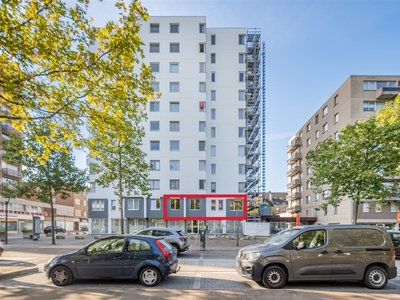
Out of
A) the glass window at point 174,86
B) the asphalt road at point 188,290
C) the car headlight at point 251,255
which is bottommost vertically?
the asphalt road at point 188,290

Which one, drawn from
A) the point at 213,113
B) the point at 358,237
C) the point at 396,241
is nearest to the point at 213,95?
the point at 213,113

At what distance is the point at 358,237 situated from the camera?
8.73 metres

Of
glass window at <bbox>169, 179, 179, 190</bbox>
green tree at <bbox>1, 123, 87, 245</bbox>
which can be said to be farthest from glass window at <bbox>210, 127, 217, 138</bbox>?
green tree at <bbox>1, 123, 87, 245</bbox>

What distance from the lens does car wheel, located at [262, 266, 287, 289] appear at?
27.0 ft

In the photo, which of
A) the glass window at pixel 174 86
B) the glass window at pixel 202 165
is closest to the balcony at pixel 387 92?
the glass window at pixel 202 165

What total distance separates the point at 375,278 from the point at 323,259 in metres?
1.62

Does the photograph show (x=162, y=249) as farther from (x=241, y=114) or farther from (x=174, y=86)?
(x=241, y=114)

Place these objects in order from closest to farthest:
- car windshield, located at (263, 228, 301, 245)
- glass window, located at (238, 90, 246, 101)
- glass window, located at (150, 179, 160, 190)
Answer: car windshield, located at (263, 228, 301, 245) < glass window, located at (150, 179, 160, 190) < glass window, located at (238, 90, 246, 101)

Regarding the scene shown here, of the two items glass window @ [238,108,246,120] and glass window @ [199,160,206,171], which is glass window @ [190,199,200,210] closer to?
glass window @ [199,160,206,171]

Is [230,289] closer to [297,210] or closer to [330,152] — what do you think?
[330,152]

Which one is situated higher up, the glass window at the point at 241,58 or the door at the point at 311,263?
the glass window at the point at 241,58

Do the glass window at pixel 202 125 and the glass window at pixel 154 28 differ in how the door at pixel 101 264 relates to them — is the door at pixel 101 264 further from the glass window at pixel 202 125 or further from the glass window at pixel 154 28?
the glass window at pixel 154 28

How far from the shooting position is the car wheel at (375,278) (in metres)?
8.37

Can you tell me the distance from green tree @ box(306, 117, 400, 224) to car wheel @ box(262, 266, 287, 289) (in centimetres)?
1269
